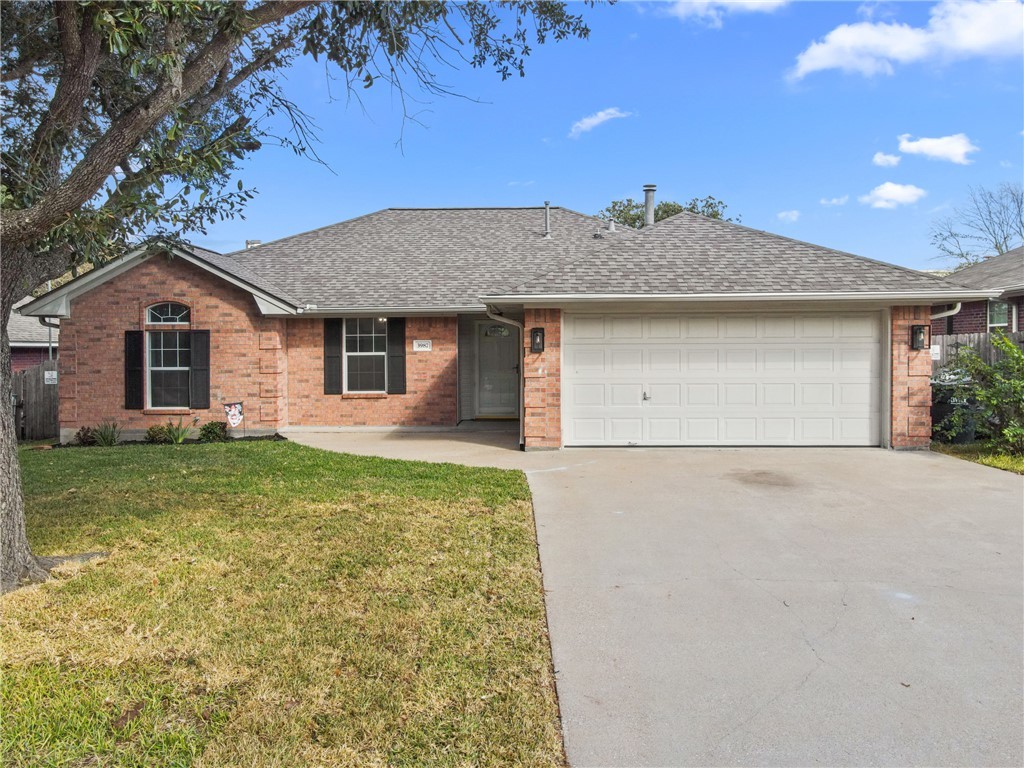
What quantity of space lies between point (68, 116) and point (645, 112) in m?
11.1

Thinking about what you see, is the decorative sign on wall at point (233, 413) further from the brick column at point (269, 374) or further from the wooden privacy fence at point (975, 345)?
the wooden privacy fence at point (975, 345)

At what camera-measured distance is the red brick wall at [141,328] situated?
1273 cm

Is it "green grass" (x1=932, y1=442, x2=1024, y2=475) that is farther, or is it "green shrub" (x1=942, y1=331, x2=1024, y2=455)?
"green shrub" (x1=942, y1=331, x2=1024, y2=455)

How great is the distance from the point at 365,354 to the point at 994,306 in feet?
55.1

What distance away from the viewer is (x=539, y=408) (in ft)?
34.6

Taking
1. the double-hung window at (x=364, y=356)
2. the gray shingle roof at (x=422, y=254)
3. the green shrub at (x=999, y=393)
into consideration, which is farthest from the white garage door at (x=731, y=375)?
the double-hung window at (x=364, y=356)

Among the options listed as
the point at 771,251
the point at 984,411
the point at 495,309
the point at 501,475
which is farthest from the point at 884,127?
the point at 501,475

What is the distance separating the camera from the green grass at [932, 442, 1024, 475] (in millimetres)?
8984

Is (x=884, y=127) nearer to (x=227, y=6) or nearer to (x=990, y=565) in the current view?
(x=990, y=565)

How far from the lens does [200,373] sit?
12859 millimetres

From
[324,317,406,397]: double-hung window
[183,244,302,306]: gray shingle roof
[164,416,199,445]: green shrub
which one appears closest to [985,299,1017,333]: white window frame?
[324,317,406,397]: double-hung window

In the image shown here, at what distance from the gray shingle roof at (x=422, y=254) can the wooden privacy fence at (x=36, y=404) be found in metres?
4.94

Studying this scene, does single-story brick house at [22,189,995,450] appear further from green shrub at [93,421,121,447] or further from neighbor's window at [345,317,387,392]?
green shrub at [93,421,121,447]

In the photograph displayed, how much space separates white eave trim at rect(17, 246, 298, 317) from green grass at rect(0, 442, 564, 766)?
6171mm
